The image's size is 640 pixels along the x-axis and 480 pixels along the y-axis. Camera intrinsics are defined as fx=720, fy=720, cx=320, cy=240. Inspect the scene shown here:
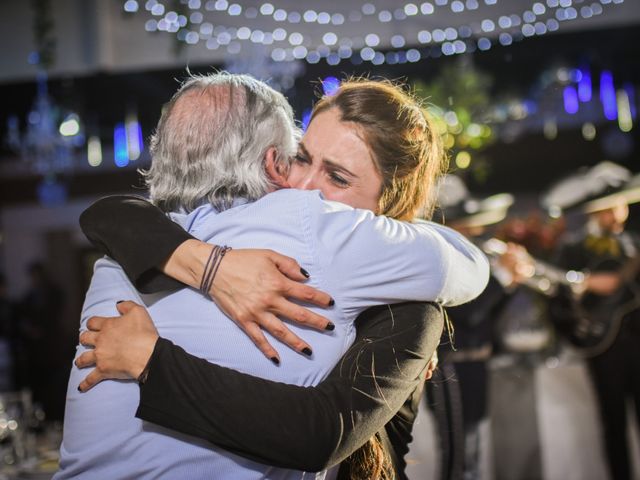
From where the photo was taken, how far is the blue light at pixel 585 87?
6418 mm

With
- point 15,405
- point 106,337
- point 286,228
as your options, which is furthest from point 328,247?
point 15,405

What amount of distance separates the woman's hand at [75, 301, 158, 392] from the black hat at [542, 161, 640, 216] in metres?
3.78

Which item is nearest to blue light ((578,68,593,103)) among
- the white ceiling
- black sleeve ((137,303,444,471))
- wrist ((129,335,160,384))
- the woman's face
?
the white ceiling

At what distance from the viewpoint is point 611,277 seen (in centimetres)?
422

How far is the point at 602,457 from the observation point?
4070 mm

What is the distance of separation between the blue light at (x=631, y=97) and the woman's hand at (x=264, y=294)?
6453 millimetres

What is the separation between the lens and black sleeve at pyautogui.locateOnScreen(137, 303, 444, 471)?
1.07m

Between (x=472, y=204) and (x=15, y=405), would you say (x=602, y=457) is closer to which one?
(x=472, y=204)

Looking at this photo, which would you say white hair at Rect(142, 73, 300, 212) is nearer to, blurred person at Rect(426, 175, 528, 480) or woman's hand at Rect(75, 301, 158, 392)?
woman's hand at Rect(75, 301, 158, 392)

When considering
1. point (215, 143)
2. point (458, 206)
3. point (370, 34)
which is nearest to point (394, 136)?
point (215, 143)

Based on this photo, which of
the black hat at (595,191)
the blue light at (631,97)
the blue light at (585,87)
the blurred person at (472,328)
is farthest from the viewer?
the blue light at (631,97)

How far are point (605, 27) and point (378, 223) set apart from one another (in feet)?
16.9

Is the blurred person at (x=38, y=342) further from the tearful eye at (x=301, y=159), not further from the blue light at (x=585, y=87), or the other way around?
the tearful eye at (x=301, y=159)

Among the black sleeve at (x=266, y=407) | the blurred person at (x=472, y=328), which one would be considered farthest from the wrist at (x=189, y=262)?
the blurred person at (x=472, y=328)
